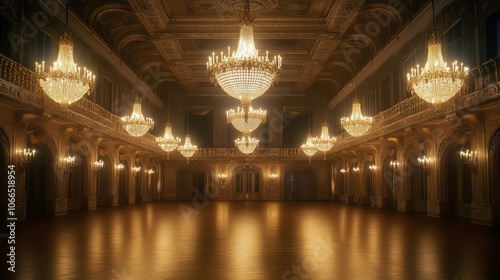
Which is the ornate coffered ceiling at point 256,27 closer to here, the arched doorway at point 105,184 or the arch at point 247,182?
the arched doorway at point 105,184

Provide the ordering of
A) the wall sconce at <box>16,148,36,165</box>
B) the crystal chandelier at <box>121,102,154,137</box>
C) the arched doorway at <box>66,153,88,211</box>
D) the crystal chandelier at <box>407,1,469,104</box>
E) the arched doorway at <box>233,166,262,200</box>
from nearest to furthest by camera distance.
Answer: the crystal chandelier at <box>407,1,469,104</box> < the wall sconce at <box>16,148,36,165</box> < the crystal chandelier at <box>121,102,154,137</box> < the arched doorway at <box>66,153,88,211</box> < the arched doorway at <box>233,166,262,200</box>

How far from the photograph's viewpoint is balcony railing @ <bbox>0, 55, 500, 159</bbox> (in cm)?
1164

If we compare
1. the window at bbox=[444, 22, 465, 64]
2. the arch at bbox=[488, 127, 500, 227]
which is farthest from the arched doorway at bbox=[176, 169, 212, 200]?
the arch at bbox=[488, 127, 500, 227]

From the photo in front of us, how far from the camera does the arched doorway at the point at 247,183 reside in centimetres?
3262

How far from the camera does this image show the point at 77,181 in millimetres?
19031

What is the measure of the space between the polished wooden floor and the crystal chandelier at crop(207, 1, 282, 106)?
10.1 ft

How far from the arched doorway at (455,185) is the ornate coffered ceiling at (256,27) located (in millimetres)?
5395

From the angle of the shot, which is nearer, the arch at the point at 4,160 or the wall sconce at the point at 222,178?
the arch at the point at 4,160

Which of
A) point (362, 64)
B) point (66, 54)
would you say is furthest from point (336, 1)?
point (66, 54)

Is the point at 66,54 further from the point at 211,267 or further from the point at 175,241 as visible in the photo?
the point at 211,267

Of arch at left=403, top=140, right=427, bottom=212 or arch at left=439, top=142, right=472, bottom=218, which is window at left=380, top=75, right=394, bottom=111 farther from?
arch at left=439, top=142, right=472, bottom=218

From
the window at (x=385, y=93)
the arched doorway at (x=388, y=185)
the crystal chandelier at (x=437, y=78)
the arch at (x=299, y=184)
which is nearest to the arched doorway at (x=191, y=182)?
the arch at (x=299, y=184)

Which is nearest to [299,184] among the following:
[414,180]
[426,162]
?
[414,180]

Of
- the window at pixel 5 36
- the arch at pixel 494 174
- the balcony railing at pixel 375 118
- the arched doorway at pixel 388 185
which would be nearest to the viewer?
→ the balcony railing at pixel 375 118
